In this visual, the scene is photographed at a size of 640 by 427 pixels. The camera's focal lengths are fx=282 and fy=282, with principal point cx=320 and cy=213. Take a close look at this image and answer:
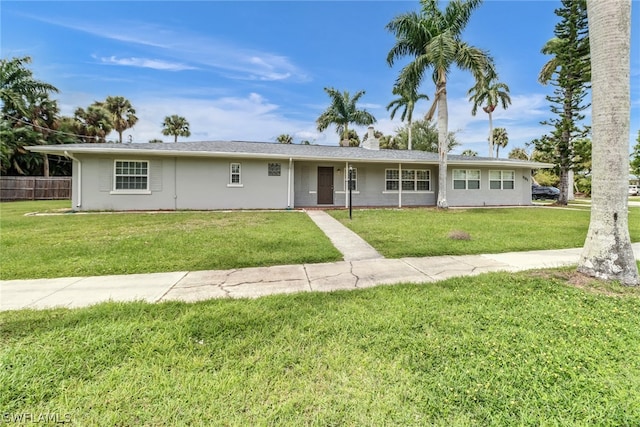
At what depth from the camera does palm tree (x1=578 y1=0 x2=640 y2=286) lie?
12.8 feet

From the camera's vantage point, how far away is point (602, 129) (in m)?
3.98

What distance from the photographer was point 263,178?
546 inches

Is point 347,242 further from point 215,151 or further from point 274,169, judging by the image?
point 215,151

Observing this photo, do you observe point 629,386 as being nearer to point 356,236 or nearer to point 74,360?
point 74,360

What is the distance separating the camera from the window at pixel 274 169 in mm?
13914

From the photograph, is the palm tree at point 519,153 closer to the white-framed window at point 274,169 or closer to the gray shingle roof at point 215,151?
the gray shingle roof at point 215,151

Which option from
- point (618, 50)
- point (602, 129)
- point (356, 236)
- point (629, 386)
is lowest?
point (629, 386)

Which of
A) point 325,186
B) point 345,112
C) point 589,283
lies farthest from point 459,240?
point 345,112

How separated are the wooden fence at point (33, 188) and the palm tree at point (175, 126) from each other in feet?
48.1

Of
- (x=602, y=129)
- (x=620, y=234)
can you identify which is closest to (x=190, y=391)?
(x=620, y=234)

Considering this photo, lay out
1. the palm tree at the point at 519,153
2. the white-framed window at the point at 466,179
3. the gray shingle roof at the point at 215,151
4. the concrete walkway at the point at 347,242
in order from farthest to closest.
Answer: the palm tree at the point at 519,153 < the white-framed window at the point at 466,179 < the gray shingle roof at the point at 215,151 < the concrete walkway at the point at 347,242

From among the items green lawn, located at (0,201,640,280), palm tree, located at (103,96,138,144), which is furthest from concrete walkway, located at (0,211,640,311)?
palm tree, located at (103,96,138,144)

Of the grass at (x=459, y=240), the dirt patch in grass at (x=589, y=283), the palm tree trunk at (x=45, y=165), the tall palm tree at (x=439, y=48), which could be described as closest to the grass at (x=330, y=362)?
the dirt patch in grass at (x=589, y=283)

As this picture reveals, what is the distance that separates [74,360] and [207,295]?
4.85 ft
